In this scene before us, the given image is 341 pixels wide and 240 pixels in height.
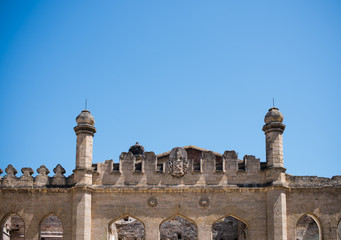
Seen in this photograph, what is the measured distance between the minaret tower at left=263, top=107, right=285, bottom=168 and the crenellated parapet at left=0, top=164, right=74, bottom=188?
29.8 feet

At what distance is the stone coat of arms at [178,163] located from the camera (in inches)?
1031

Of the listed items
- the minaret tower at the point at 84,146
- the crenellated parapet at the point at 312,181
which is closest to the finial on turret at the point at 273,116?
the crenellated parapet at the point at 312,181

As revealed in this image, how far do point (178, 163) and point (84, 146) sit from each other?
171 inches

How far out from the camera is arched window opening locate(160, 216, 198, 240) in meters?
36.2

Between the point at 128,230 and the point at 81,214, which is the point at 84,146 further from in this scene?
the point at 128,230

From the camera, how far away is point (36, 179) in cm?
2677

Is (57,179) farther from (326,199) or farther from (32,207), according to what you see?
(326,199)

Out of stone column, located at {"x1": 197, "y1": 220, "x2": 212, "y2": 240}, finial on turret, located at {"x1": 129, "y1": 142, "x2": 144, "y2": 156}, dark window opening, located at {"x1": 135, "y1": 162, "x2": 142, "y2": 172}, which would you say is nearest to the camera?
stone column, located at {"x1": 197, "y1": 220, "x2": 212, "y2": 240}

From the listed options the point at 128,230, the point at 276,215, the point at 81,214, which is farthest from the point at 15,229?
the point at 276,215

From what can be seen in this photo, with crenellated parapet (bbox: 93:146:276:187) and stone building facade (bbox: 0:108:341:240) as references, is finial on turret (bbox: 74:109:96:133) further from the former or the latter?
crenellated parapet (bbox: 93:146:276:187)

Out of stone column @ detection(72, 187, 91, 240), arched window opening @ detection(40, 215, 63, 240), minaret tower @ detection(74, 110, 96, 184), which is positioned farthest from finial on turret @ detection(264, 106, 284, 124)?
arched window opening @ detection(40, 215, 63, 240)

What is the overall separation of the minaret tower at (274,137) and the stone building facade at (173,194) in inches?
1.8

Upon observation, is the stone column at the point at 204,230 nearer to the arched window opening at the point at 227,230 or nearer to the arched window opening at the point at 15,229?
the arched window opening at the point at 227,230

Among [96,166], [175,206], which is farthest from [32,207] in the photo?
[175,206]
